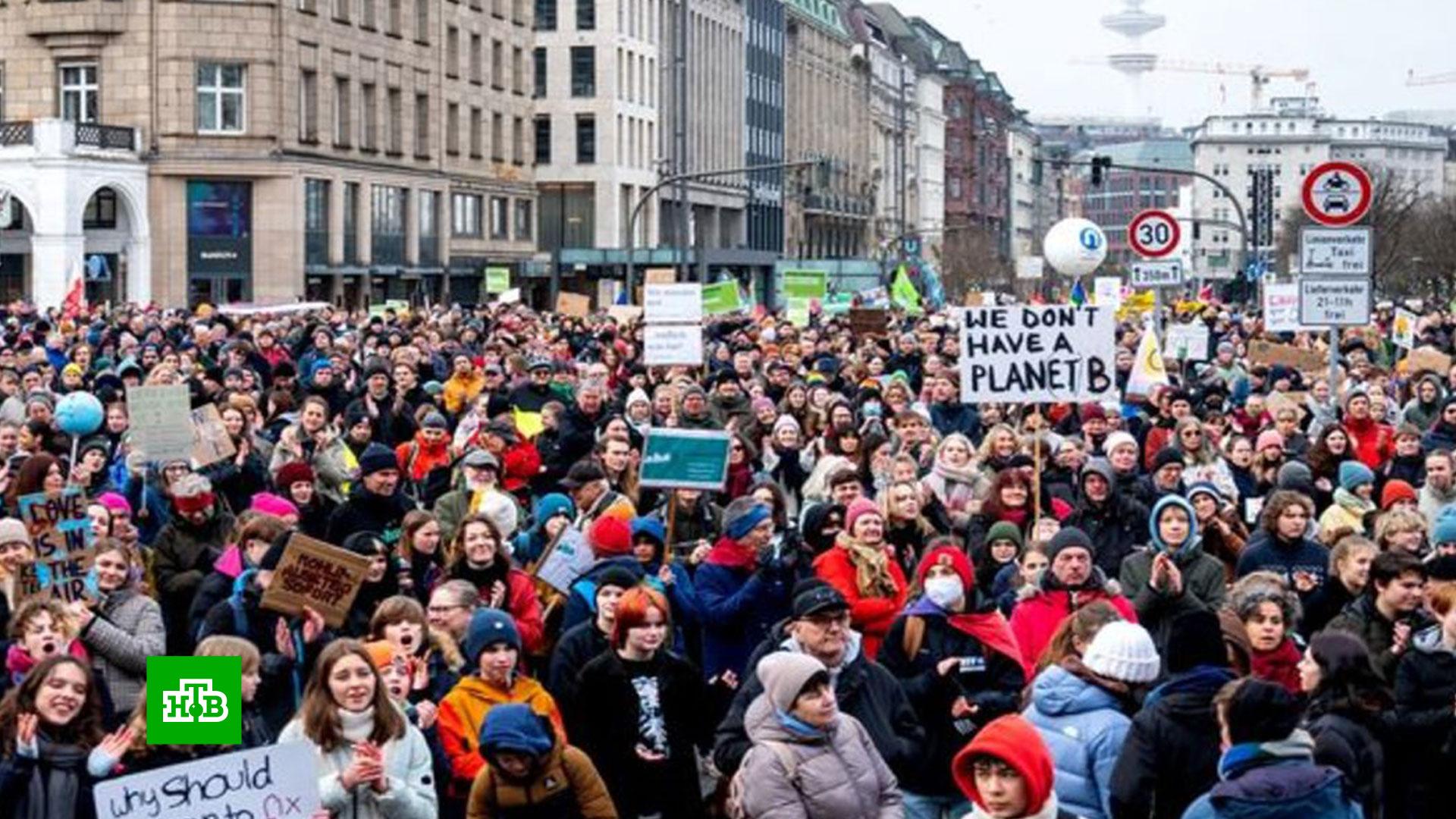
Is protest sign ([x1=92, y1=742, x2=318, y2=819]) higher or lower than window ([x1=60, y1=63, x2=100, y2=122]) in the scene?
lower

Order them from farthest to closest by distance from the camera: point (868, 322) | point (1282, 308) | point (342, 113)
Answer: point (342, 113) → point (868, 322) → point (1282, 308)

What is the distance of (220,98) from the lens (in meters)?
60.7

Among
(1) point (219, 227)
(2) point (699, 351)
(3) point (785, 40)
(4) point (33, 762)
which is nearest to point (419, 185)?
(1) point (219, 227)

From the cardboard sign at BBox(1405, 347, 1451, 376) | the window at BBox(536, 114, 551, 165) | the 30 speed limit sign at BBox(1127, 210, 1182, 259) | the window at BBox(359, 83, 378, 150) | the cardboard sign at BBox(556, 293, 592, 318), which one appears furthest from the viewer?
the window at BBox(536, 114, 551, 165)

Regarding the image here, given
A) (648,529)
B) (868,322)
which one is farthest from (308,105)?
(648,529)

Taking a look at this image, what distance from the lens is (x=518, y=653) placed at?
33.2 ft

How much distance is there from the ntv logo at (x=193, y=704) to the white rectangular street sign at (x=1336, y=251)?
1019 cm

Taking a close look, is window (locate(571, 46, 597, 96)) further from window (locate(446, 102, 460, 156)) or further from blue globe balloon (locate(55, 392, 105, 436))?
blue globe balloon (locate(55, 392, 105, 436))

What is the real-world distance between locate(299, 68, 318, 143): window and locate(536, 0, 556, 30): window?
30.9 metres

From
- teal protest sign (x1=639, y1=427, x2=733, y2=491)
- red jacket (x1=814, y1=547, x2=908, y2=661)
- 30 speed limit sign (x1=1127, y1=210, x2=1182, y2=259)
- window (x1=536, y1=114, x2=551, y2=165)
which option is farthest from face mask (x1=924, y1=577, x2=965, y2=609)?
window (x1=536, y1=114, x2=551, y2=165)

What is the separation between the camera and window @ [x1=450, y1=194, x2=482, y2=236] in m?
75.1

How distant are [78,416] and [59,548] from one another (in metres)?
6.23

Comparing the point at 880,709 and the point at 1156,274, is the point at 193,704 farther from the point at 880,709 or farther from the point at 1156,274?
the point at 1156,274

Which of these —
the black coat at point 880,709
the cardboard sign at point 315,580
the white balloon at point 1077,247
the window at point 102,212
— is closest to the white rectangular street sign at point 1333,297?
the cardboard sign at point 315,580
